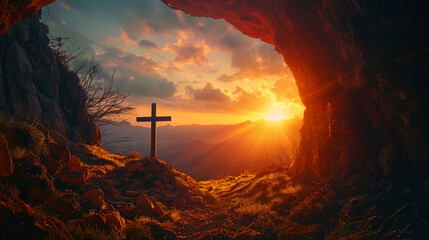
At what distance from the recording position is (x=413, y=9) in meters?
6.03

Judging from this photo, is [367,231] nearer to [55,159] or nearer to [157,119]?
[55,159]

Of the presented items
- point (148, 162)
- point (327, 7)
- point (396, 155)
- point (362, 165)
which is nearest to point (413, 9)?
point (327, 7)

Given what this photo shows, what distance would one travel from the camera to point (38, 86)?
1144 cm

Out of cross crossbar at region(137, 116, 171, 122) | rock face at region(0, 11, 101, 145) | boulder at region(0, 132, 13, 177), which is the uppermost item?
rock face at region(0, 11, 101, 145)

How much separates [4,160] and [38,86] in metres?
9.63

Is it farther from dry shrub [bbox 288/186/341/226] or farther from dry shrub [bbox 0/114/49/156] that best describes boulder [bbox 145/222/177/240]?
dry shrub [bbox 288/186/341/226]

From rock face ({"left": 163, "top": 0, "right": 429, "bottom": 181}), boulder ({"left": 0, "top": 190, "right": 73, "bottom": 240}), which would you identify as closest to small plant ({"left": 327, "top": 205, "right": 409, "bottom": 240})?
rock face ({"left": 163, "top": 0, "right": 429, "bottom": 181})

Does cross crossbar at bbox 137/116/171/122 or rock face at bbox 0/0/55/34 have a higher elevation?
rock face at bbox 0/0/55/34

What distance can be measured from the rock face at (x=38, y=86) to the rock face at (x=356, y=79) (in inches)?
428

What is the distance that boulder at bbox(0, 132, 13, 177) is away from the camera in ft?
12.9

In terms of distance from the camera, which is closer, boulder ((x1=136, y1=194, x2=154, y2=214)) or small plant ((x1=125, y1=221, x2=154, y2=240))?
small plant ((x1=125, y1=221, x2=154, y2=240))

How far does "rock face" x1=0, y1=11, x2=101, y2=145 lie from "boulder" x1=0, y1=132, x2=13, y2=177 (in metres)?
2.80

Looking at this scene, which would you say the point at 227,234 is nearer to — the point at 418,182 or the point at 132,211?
the point at 132,211

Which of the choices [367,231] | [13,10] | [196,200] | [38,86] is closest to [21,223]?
[13,10]
